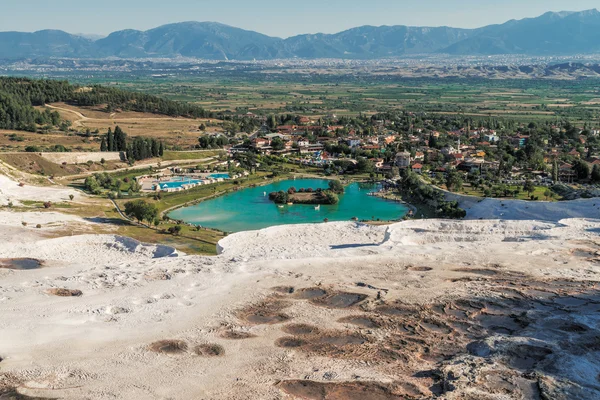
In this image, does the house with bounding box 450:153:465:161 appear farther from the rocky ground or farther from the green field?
the green field

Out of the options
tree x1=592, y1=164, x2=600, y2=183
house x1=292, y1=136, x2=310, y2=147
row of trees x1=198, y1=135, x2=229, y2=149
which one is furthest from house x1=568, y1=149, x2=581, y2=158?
row of trees x1=198, y1=135, x2=229, y2=149

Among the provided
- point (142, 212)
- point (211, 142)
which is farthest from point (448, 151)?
point (142, 212)

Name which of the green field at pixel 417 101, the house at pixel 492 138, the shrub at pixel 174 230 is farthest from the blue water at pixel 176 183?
the green field at pixel 417 101

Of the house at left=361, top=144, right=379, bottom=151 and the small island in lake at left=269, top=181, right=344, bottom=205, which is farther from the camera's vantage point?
the house at left=361, top=144, right=379, bottom=151

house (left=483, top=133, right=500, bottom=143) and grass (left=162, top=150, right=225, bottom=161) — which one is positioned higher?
grass (left=162, top=150, right=225, bottom=161)

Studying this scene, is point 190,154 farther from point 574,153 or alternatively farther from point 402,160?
point 574,153

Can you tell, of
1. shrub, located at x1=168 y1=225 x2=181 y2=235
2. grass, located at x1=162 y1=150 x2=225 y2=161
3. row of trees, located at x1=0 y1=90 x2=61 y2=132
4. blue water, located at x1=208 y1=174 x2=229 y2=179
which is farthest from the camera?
row of trees, located at x1=0 y1=90 x2=61 y2=132

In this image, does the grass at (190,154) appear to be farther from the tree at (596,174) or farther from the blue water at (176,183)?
the tree at (596,174)
